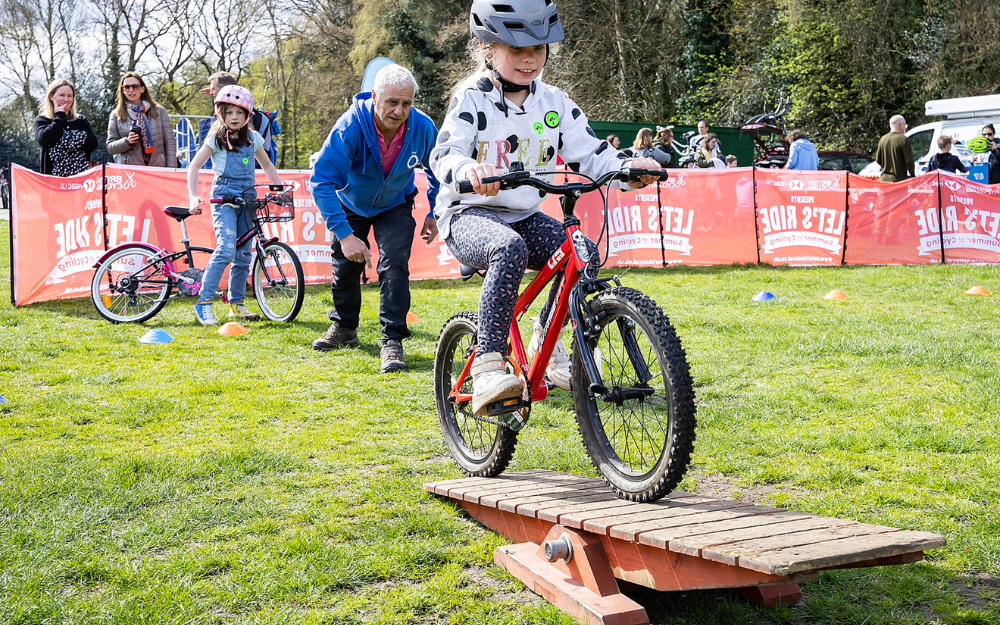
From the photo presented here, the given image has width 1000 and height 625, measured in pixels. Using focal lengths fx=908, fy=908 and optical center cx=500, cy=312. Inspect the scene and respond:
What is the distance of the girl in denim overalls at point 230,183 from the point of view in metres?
8.49

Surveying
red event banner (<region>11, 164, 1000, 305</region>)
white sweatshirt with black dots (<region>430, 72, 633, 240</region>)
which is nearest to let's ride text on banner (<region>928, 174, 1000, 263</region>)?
red event banner (<region>11, 164, 1000, 305</region>)

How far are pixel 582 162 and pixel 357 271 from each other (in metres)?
3.82

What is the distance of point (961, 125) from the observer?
20109 millimetres

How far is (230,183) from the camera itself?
880 centimetres

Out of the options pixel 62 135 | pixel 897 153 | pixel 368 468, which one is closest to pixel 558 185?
pixel 368 468

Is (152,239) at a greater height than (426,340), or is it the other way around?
(152,239)

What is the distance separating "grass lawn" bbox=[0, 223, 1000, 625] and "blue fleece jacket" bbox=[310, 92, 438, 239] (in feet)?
4.01

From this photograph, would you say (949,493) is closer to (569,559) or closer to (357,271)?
(569,559)

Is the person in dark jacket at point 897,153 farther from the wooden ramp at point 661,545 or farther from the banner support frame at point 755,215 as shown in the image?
the wooden ramp at point 661,545

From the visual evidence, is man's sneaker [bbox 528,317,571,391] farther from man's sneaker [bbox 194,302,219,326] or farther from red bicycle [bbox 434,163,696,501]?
man's sneaker [bbox 194,302,219,326]

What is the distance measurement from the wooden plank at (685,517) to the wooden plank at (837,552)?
41 cm

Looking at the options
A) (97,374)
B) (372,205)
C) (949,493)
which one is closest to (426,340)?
(372,205)

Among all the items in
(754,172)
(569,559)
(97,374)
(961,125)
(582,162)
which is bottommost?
(569,559)

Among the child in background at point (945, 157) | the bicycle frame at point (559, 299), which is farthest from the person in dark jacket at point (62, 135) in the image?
the child in background at point (945, 157)
